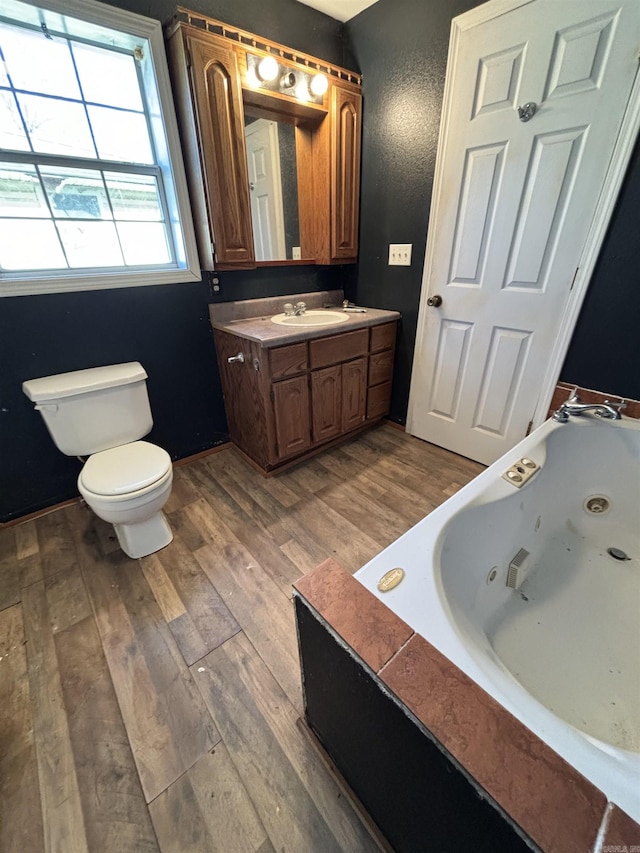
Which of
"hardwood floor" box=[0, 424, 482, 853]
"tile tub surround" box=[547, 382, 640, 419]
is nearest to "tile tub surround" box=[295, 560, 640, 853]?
"hardwood floor" box=[0, 424, 482, 853]

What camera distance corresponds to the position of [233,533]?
168 centimetres

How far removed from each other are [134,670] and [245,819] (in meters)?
0.55

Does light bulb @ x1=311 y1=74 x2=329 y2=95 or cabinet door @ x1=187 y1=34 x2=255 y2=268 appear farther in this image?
light bulb @ x1=311 y1=74 x2=329 y2=95

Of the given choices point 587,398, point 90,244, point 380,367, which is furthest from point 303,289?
point 587,398

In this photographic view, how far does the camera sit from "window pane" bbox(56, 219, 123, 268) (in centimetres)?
161

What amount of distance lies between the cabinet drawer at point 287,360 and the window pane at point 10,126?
1323 mm

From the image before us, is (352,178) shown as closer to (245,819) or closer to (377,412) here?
(377,412)

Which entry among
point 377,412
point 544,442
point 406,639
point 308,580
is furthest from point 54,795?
point 377,412

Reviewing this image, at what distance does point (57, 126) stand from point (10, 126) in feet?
0.56

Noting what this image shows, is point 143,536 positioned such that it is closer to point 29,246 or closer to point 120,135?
point 29,246

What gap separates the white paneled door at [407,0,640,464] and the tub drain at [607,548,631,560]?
71 cm

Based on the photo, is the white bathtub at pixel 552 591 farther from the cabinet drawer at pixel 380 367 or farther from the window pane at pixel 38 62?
the window pane at pixel 38 62

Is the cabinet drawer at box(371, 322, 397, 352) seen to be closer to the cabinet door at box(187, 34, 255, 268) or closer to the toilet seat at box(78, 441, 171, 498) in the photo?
the cabinet door at box(187, 34, 255, 268)

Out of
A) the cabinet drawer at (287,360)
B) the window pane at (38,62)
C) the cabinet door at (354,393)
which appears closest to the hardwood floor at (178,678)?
the cabinet door at (354,393)
